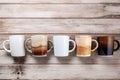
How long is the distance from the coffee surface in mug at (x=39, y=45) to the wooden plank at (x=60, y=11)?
17 cm

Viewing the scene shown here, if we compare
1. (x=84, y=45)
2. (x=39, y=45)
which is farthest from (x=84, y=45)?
(x=39, y=45)

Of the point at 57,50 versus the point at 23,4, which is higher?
the point at 23,4

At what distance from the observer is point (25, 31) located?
48.1 inches

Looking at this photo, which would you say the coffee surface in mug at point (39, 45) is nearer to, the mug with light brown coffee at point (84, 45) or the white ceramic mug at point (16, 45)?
the white ceramic mug at point (16, 45)

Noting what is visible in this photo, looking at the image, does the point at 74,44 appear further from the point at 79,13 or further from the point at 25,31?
the point at 25,31

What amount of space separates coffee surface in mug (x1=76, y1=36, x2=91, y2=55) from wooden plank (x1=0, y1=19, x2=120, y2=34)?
0.35 ft

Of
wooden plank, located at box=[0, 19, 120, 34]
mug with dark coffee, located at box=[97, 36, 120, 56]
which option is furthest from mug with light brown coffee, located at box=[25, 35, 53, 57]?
mug with dark coffee, located at box=[97, 36, 120, 56]

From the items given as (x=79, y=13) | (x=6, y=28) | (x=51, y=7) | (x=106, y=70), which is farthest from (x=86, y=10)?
(x=6, y=28)

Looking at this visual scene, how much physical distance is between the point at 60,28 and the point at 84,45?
189mm

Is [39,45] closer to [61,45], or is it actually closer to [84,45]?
[61,45]

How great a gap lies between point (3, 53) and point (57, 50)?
325mm

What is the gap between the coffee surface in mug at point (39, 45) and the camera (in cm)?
111

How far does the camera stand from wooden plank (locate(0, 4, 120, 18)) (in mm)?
1215

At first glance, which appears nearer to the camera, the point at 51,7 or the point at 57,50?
the point at 57,50
